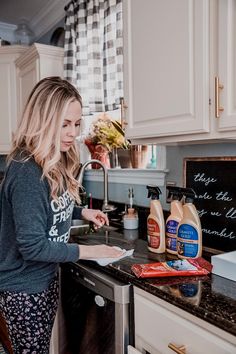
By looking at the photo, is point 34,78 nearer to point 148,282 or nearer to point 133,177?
point 133,177

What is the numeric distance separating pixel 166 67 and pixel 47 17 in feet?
8.05

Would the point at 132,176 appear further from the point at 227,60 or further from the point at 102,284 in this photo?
the point at 227,60

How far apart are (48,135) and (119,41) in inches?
47.9

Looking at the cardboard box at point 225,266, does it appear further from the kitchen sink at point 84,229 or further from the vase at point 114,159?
the vase at point 114,159

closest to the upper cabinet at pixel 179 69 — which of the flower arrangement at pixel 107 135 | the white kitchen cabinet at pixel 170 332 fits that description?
the white kitchen cabinet at pixel 170 332

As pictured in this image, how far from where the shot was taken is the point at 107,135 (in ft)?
7.75

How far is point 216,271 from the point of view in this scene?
1.17 metres

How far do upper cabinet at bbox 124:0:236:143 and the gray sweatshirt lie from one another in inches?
19.3

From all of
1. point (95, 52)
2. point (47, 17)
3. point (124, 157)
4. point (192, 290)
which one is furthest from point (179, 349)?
point (47, 17)

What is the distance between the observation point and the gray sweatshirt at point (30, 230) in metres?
1.12

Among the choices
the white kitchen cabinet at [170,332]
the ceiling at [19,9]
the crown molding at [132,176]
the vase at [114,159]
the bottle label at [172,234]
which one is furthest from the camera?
the ceiling at [19,9]

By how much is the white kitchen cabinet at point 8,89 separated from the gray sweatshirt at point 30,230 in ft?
6.75

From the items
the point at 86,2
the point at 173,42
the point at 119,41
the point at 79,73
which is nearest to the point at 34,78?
the point at 79,73

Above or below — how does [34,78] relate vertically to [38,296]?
above
